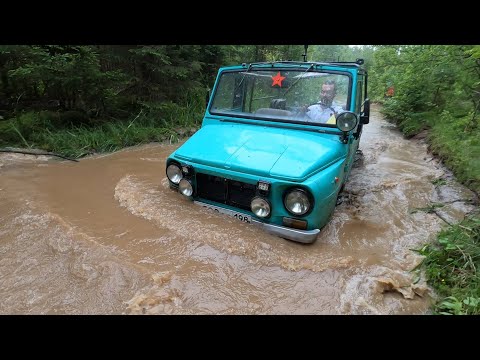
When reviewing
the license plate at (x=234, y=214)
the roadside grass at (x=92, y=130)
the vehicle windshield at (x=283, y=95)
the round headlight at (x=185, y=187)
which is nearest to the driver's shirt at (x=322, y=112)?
the vehicle windshield at (x=283, y=95)

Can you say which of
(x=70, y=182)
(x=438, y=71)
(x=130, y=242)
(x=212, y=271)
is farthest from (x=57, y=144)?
(x=438, y=71)

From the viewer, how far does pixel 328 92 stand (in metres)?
4.15

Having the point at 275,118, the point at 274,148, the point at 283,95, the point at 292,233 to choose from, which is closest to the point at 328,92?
the point at 283,95

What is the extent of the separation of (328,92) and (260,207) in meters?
1.83

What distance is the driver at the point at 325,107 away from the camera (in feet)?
13.3

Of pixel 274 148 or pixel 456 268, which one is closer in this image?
pixel 456 268

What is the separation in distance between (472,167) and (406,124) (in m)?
5.17

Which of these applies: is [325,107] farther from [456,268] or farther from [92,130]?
[92,130]

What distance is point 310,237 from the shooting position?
328cm

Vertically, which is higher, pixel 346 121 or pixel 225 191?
pixel 346 121

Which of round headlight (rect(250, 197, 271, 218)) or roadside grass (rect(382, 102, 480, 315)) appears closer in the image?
roadside grass (rect(382, 102, 480, 315))

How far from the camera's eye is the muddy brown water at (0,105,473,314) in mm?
2693

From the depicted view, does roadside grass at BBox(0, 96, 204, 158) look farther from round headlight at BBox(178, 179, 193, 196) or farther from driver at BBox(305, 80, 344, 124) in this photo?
driver at BBox(305, 80, 344, 124)

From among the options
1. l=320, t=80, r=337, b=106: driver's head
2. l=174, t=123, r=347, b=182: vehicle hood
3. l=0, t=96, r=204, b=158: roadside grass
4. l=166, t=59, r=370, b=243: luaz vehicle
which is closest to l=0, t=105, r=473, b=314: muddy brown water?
l=166, t=59, r=370, b=243: luaz vehicle
